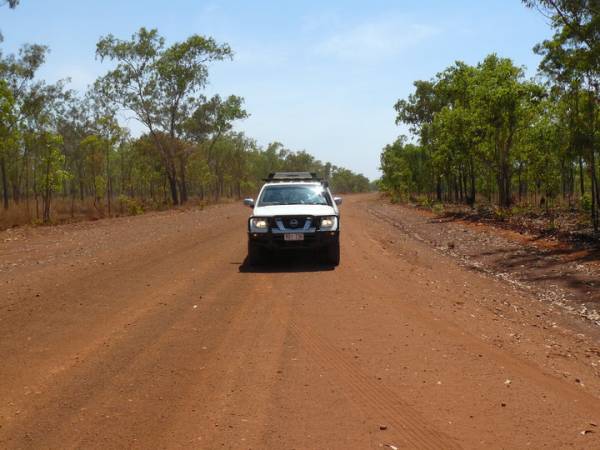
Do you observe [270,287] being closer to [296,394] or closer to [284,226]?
[284,226]

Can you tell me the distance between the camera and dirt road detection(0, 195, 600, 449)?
4012 millimetres

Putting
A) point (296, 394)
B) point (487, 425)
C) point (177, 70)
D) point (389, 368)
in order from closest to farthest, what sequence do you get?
point (487, 425) → point (296, 394) → point (389, 368) → point (177, 70)

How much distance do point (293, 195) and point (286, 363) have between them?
7556 millimetres

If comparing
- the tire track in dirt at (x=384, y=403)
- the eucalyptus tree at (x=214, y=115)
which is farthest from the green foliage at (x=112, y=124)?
the tire track in dirt at (x=384, y=403)

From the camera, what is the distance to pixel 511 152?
110ft

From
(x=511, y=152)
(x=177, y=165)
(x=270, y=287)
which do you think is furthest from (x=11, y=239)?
(x=177, y=165)

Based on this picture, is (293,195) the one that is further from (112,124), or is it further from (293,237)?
(112,124)

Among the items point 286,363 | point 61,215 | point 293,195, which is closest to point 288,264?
point 293,195

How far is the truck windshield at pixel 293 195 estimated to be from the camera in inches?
490

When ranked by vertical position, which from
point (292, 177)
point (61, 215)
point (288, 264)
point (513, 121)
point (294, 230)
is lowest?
point (288, 264)

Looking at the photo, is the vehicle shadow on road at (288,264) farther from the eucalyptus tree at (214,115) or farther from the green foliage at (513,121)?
the eucalyptus tree at (214,115)

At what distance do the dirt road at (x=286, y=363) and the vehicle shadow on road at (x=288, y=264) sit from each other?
0.81 feet

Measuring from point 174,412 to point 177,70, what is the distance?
39.3 metres

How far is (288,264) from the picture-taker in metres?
11.8
